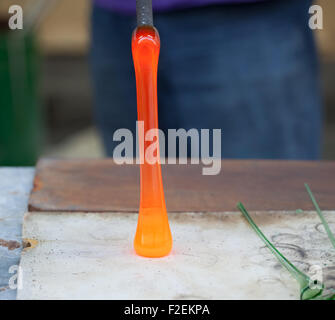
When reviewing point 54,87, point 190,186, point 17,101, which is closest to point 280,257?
point 190,186

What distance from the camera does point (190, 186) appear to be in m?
0.65

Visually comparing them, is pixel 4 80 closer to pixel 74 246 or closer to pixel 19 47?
pixel 19 47

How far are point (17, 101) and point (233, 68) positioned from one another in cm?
90

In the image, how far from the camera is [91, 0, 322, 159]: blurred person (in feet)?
3.12

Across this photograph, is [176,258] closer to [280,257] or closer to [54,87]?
[280,257]

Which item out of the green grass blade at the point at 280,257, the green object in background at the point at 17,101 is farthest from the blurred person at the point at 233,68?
the green object in background at the point at 17,101

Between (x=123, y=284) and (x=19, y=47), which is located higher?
(x=19, y=47)

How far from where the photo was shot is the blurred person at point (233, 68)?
0.95 metres

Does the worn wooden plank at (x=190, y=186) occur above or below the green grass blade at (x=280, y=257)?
above

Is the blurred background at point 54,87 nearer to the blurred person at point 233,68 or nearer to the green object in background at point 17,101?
the green object in background at point 17,101

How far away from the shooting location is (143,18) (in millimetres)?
458

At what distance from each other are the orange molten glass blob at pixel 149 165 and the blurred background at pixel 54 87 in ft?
3.24

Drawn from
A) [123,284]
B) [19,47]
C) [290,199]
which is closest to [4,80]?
[19,47]
